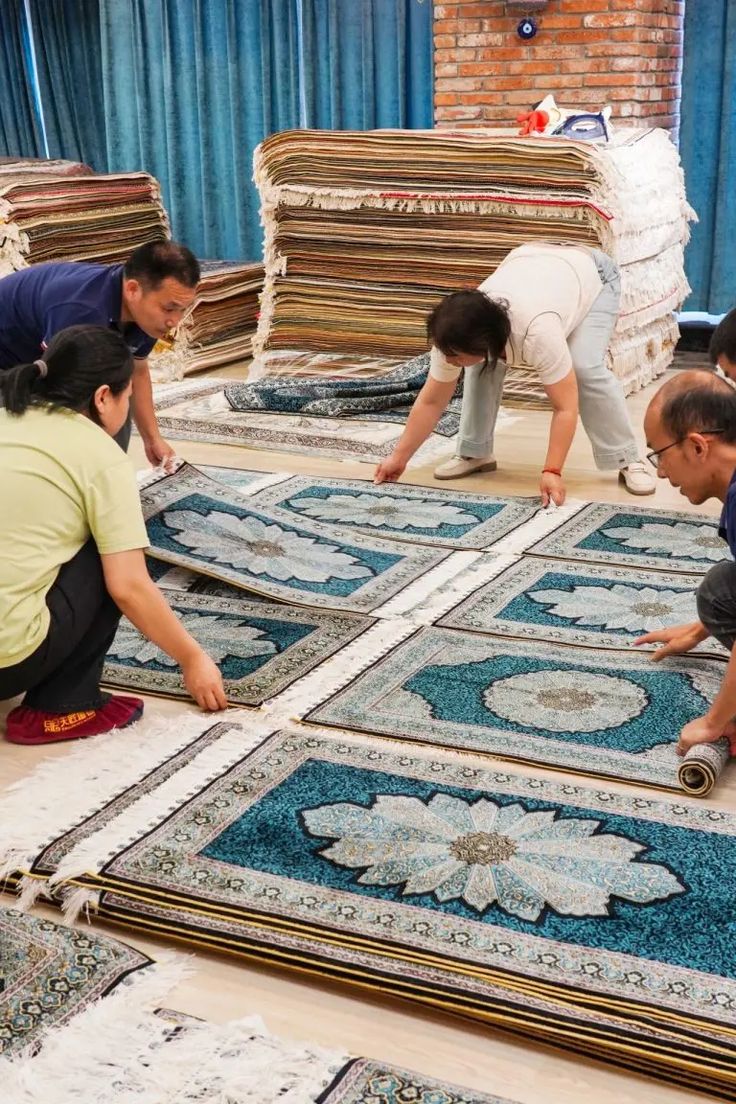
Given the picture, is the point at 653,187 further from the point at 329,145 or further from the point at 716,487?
the point at 716,487

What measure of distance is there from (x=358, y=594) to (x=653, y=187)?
272 centimetres

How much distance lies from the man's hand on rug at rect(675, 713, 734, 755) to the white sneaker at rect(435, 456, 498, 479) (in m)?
1.92

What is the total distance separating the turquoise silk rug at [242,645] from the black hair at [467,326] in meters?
0.79

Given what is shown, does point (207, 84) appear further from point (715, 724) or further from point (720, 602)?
point (715, 724)

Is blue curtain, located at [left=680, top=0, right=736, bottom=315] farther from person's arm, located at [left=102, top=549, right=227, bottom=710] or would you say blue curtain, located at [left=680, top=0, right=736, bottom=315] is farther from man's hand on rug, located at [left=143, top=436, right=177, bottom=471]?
person's arm, located at [left=102, top=549, right=227, bottom=710]

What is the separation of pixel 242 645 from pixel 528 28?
149 inches

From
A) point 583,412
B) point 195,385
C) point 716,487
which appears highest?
point 716,487

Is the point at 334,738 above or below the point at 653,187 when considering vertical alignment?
below

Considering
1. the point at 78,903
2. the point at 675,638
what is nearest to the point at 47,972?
the point at 78,903

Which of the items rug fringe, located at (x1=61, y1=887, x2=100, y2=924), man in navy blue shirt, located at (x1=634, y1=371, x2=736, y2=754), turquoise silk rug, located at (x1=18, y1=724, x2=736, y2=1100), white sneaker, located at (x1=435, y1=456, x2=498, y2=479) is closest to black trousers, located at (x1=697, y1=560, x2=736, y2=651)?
man in navy blue shirt, located at (x1=634, y1=371, x2=736, y2=754)

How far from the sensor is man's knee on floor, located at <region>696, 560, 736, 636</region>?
2.12m

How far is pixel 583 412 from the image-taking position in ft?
12.3

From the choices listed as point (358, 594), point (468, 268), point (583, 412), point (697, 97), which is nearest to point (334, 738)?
point (358, 594)

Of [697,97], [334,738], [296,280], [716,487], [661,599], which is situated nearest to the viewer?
[716,487]
